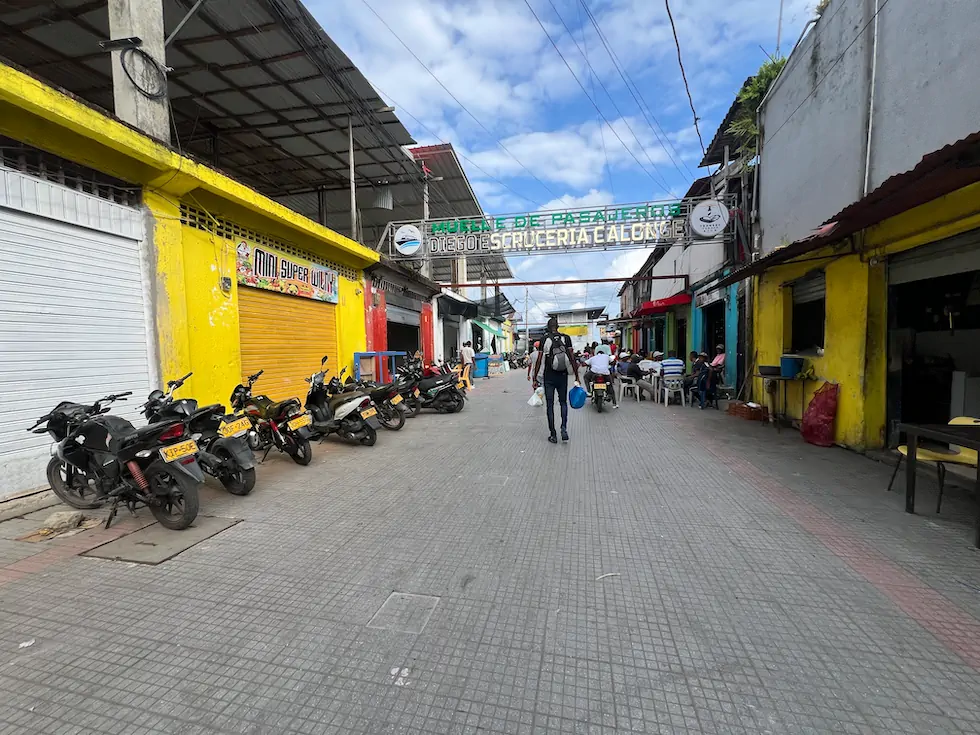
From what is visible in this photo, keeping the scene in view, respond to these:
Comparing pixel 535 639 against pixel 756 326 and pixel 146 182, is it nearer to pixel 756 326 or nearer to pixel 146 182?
pixel 146 182

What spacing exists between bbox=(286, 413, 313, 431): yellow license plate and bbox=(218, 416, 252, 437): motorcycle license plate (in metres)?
0.87

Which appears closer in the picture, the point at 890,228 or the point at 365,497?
the point at 365,497

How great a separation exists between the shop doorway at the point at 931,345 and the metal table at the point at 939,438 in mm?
2309

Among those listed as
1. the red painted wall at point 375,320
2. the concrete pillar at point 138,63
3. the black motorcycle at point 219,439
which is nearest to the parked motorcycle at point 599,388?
the red painted wall at point 375,320

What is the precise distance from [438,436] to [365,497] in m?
3.05

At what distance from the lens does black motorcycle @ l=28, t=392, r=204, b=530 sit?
360 centimetres

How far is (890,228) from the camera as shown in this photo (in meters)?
5.28

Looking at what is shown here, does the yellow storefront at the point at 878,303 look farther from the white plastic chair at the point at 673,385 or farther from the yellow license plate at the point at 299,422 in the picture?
the yellow license plate at the point at 299,422

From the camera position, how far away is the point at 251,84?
27.1 ft

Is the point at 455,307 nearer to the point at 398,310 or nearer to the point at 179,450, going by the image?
the point at 398,310

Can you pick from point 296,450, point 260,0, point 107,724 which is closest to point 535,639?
point 107,724

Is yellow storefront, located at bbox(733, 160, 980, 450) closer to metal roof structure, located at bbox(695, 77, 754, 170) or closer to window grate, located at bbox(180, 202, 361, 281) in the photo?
metal roof structure, located at bbox(695, 77, 754, 170)

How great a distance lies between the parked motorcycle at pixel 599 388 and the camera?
32.5ft

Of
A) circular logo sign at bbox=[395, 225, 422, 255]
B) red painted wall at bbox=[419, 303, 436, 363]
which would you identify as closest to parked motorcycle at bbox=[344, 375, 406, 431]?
circular logo sign at bbox=[395, 225, 422, 255]
